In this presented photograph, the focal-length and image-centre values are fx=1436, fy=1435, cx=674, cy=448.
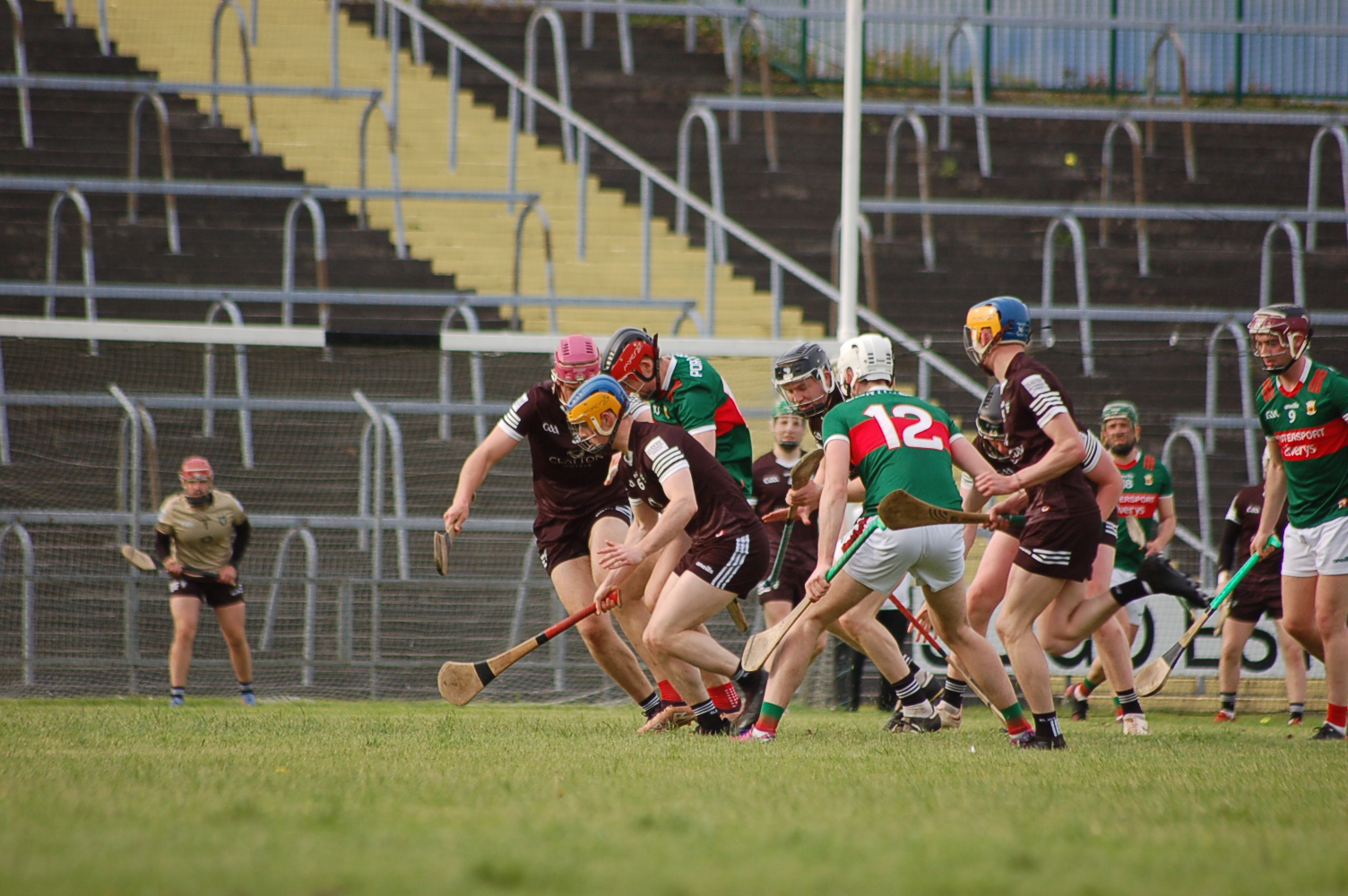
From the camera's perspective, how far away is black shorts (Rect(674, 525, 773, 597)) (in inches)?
285

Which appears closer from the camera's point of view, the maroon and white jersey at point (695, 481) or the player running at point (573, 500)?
the maroon and white jersey at point (695, 481)

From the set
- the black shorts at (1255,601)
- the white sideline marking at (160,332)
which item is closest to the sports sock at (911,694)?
the black shorts at (1255,601)

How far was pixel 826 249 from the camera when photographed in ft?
55.4

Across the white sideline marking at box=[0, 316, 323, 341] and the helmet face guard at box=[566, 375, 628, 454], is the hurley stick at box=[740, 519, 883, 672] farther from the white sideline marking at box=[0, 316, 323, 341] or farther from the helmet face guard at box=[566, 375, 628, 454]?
the white sideline marking at box=[0, 316, 323, 341]

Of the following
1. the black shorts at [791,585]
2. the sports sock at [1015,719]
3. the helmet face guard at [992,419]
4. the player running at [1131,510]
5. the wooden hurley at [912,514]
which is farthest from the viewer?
the player running at [1131,510]

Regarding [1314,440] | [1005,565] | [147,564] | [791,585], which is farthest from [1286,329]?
[147,564]

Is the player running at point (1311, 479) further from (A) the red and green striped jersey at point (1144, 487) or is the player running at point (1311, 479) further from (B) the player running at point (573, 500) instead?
(B) the player running at point (573, 500)

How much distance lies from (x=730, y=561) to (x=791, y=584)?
300cm

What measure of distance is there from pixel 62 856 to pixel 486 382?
30.5ft

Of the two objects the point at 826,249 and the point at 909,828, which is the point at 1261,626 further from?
the point at 909,828

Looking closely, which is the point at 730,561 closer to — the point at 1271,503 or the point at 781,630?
the point at 781,630

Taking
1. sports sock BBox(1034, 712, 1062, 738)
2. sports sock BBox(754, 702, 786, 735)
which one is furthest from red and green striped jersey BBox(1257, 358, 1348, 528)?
sports sock BBox(754, 702, 786, 735)

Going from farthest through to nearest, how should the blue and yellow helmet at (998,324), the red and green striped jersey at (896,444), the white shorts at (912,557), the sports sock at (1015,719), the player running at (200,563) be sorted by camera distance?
1. the player running at (200,563)
2. the blue and yellow helmet at (998,324)
3. the sports sock at (1015,719)
4. the red and green striped jersey at (896,444)
5. the white shorts at (912,557)

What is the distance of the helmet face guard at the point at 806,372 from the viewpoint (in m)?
7.41
